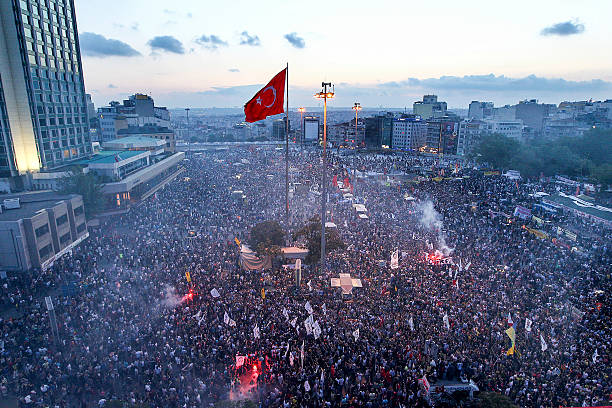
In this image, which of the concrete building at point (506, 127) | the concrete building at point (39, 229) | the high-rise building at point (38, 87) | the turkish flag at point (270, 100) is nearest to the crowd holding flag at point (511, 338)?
the turkish flag at point (270, 100)

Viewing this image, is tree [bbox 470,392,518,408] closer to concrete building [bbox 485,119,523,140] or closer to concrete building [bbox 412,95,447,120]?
concrete building [bbox 485,119,523,140]

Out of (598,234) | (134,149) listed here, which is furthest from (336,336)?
(134,149)

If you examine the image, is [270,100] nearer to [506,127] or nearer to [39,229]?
[39,229]

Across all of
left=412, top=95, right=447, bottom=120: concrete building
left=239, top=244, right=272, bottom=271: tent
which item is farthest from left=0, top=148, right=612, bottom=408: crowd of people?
left=412, top=95, right=447, bottom=120: concrete building

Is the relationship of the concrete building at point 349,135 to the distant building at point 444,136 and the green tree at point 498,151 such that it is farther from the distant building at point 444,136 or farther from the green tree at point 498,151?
the green tree at point 498,151

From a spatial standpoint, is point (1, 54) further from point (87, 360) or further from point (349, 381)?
point (349, 381)

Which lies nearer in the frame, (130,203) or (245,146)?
(130,203)
